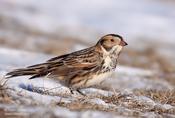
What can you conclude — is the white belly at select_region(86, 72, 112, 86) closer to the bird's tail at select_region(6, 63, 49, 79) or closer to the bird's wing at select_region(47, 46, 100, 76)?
the bird's wing at select_region(47, 46, 100, 76)

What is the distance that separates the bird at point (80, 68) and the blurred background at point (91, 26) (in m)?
5.49

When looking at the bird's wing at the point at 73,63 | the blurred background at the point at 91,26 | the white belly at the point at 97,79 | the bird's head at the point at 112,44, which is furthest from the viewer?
the blurred background at the point at 91,26

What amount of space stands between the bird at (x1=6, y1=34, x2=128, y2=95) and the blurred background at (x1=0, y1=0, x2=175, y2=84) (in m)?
5.49

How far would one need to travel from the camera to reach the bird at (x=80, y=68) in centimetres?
825

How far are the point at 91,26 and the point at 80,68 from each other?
11072mm

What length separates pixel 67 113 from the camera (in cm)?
665

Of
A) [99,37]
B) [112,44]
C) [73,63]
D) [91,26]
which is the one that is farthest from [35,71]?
[91,26]

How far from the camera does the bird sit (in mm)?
8250

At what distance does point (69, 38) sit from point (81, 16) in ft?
8.79

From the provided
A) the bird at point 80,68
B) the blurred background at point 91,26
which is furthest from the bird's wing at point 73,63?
the blurred background at point 91,26

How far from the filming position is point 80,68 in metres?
8.38

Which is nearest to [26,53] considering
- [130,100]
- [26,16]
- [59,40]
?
[59,40]

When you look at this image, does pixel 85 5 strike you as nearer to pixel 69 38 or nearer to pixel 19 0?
pixel 19 0

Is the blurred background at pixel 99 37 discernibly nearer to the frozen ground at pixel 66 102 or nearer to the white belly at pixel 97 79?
the frozen ground at pixel 66 102
